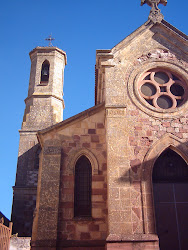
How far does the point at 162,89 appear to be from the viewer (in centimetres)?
1313

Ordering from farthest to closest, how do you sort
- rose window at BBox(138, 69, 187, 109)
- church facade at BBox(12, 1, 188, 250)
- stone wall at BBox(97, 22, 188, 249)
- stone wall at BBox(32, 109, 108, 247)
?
rose window at BBox(138, 69, 187, 109) → stone wall at BBox(32, 109, 108, 247) → church facade at BBox(12, 1, 188, 250) → stone wall at BBox(97, 22, 188, 249)

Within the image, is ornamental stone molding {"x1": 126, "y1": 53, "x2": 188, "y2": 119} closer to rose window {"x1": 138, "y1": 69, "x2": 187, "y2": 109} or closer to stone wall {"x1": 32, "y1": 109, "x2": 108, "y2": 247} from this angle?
rose window {"x1": 138, "y1": 69, "x2": 187, "y2": 109}

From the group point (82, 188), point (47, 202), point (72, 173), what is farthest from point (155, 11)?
point (47, 202)

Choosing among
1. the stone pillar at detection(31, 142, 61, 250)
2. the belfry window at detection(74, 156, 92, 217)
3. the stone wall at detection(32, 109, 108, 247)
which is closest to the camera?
the stone pillar at detection(31, 142, 61, 250)

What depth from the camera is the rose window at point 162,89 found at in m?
12.8

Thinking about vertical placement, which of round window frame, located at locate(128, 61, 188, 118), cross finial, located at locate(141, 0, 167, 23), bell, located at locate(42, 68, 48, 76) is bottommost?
round window frame, located at locate(128, 61, 188, 118)

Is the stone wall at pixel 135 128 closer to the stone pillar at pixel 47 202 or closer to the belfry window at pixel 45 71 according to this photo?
the stone pillar at pixel 47 202

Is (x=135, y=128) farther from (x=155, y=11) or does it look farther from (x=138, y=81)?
(x=155, y=11)

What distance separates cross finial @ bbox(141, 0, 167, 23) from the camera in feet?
46.5

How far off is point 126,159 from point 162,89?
3.58 metres

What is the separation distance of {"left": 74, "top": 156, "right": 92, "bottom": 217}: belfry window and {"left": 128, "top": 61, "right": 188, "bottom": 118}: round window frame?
120 inches

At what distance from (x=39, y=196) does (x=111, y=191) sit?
116 inches

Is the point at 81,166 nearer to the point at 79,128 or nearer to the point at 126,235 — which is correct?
the point at 79,128

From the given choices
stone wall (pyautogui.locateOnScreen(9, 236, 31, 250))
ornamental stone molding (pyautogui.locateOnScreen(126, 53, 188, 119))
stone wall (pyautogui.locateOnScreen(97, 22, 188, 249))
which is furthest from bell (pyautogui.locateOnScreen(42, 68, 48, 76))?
ornamental stone molding (pyautogui.locateOnScreen(126, 53, 188, 119))
